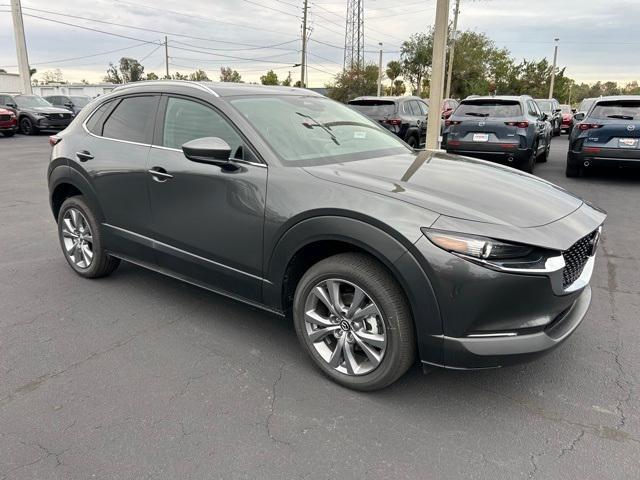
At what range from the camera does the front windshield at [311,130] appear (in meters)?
3.23

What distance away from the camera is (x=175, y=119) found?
11.9ft

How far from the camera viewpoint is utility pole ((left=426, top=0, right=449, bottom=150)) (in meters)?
9.73

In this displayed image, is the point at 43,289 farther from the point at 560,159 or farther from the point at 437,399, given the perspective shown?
the point at 560,159

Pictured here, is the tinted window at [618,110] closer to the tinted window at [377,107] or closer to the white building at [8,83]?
the tinted window at [377,107]

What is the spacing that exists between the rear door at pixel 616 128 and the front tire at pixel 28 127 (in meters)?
20.8

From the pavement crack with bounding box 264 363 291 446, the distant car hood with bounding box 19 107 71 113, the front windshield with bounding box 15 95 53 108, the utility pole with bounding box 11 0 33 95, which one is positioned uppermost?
the utility pole with bounding box 11 0 33 95

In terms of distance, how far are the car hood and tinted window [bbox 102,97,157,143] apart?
1559 millimetres

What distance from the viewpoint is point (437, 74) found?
10109 millimetres

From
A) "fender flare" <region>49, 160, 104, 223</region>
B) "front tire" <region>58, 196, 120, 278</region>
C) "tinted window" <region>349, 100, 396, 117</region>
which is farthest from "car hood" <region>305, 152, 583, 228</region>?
"tinted window" <region>349, 100, 396, 117</region>

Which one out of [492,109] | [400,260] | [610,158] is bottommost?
[610,158]

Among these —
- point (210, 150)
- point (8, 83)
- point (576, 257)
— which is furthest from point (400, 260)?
point (8, 83)

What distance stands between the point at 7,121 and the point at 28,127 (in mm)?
1837

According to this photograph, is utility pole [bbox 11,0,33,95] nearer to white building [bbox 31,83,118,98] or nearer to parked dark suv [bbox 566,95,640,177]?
parked dark suv [bbox 566,95,640,177]

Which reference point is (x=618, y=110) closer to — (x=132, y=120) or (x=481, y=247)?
(x=481, y=247)
